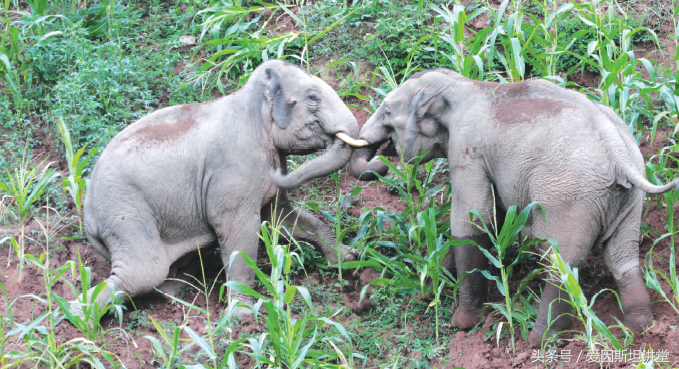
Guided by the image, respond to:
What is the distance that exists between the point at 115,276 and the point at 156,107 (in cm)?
256

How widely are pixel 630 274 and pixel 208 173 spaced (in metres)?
2.93

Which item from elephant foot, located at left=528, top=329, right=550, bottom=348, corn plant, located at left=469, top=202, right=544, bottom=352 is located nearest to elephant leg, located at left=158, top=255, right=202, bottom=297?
Answer: corn plant, located at left=469, top=202, right=544, bottom=352

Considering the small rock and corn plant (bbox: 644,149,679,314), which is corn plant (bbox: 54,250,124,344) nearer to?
corn plant (bbox: 644,149,679,314)

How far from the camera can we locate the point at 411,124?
18.7 ft

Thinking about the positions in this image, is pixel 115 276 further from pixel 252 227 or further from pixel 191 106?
pixel 191 106

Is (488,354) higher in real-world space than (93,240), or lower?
lower

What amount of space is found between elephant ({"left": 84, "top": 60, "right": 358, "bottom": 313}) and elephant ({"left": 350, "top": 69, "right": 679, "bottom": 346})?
19.8 inches

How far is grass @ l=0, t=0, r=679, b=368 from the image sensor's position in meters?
4.82

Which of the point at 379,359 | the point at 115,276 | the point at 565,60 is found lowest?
the point at 379,359

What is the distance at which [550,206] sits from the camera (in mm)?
4840

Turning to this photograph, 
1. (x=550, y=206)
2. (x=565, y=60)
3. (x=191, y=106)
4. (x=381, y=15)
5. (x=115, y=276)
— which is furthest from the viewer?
(x=381, y=15)

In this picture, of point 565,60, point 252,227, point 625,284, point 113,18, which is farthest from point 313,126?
point 113,18

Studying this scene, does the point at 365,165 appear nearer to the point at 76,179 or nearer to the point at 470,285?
the point at 470,285

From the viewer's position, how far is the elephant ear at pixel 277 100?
18.7 feet
